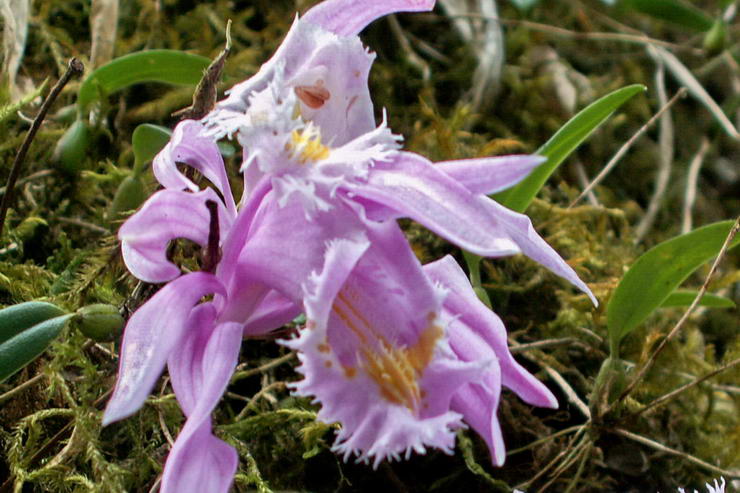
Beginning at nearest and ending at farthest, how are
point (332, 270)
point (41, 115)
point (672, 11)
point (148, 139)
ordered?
point (332, 270) < point (41, 115) < point (148, 139) < point (672, 11)

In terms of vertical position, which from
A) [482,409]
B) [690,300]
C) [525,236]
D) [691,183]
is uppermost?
[525,236]

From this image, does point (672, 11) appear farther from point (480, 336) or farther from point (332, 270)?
point (332, 270)

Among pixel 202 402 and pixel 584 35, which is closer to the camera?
pixel 202 402

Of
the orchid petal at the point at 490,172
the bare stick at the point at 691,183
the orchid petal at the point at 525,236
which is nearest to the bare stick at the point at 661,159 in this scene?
the bare stick at the point at 691,183

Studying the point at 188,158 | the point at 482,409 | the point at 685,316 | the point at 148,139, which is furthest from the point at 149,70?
the point at 685,316

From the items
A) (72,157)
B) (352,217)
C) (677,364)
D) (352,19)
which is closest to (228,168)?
(72,157)

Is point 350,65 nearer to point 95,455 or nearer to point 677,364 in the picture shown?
point 95,455

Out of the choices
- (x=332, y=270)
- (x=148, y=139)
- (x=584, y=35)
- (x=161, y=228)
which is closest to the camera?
(x=332, y=270)
